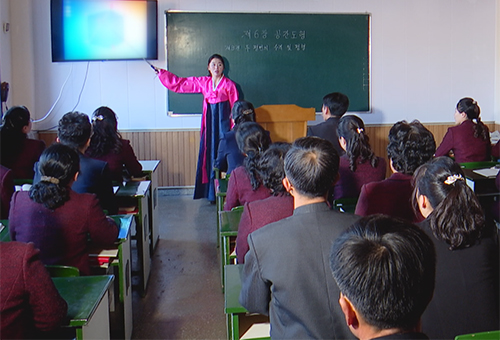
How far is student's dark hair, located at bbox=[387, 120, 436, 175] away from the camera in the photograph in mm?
2750

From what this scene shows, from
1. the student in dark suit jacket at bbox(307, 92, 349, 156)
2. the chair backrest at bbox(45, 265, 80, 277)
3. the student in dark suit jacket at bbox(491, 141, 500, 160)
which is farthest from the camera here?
the student in dark suit jacket at bbox(491, 141, 500, 160)

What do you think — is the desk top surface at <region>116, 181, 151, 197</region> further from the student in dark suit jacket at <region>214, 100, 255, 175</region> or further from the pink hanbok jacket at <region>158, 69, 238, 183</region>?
the pink hanbok jacket at <region>158, 69, 238, 183</region>

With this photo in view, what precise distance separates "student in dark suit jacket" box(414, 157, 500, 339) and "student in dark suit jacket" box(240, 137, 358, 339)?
28cm

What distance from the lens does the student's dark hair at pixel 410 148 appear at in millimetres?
2750

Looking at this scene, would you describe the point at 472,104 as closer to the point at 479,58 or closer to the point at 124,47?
the point at 479,58

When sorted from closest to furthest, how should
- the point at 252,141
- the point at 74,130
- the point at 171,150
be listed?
1. the point at 74,130
2. the point at 252,141
3. the point at 171,150

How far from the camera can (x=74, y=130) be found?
311 centimetres

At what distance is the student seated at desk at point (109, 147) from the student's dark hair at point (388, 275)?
2935 millimetres

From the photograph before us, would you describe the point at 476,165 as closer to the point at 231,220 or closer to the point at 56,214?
the point at 231,220

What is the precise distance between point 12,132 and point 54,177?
70.2 inches

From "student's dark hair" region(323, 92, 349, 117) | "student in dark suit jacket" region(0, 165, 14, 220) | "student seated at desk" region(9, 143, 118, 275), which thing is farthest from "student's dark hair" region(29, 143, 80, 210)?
"student's dark hair" region(323, 92, 349, 117)

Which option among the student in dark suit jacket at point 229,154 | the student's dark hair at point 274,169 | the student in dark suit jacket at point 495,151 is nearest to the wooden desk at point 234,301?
the student's dark hair at point 274,169

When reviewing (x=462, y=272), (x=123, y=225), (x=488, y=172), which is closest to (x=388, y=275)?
(x=462, y=272)

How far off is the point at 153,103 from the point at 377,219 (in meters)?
5.17
